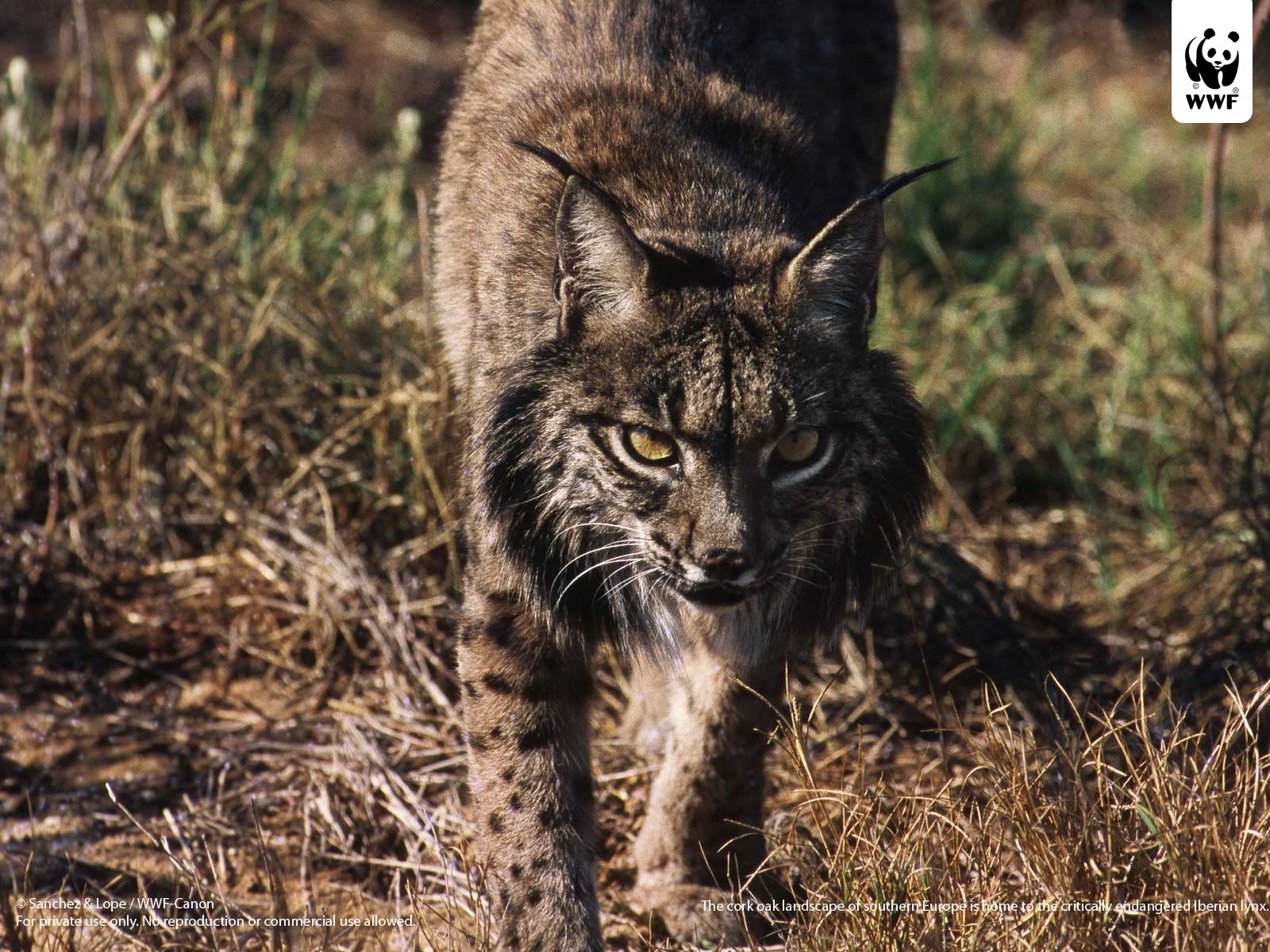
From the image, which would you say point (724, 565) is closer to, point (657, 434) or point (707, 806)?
point (657, 434)

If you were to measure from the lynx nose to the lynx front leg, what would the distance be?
0.50 m

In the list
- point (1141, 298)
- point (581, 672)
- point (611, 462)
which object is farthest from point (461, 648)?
point (1141, 298)

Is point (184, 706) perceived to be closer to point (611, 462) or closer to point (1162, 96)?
point (611, 462)

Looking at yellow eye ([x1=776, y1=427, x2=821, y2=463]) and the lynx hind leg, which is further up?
yellow eye ([x1=776, y1=427, x2=821, y2=463])

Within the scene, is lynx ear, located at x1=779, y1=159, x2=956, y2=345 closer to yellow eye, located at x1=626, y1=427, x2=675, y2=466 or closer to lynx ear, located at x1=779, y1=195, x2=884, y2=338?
lynx ear, located at x1=779, y1=195, x2=884, y2=338

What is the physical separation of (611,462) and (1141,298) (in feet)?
11.9

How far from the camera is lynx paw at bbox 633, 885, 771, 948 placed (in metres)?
3.38

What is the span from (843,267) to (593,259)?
0.51 meters

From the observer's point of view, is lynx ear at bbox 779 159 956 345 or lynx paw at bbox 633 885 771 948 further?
lynx paw at bbox 633 885 771 948

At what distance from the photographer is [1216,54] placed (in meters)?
4.52

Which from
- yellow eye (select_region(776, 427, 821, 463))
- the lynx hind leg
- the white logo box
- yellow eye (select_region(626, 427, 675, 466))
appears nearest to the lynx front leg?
the lynx hind leg

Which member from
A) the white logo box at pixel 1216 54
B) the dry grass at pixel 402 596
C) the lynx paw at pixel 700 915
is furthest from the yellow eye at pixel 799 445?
the white logo box at pixel 1216 54

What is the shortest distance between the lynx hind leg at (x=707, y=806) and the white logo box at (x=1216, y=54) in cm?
252

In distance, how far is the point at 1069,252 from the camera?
6480 millimetres
